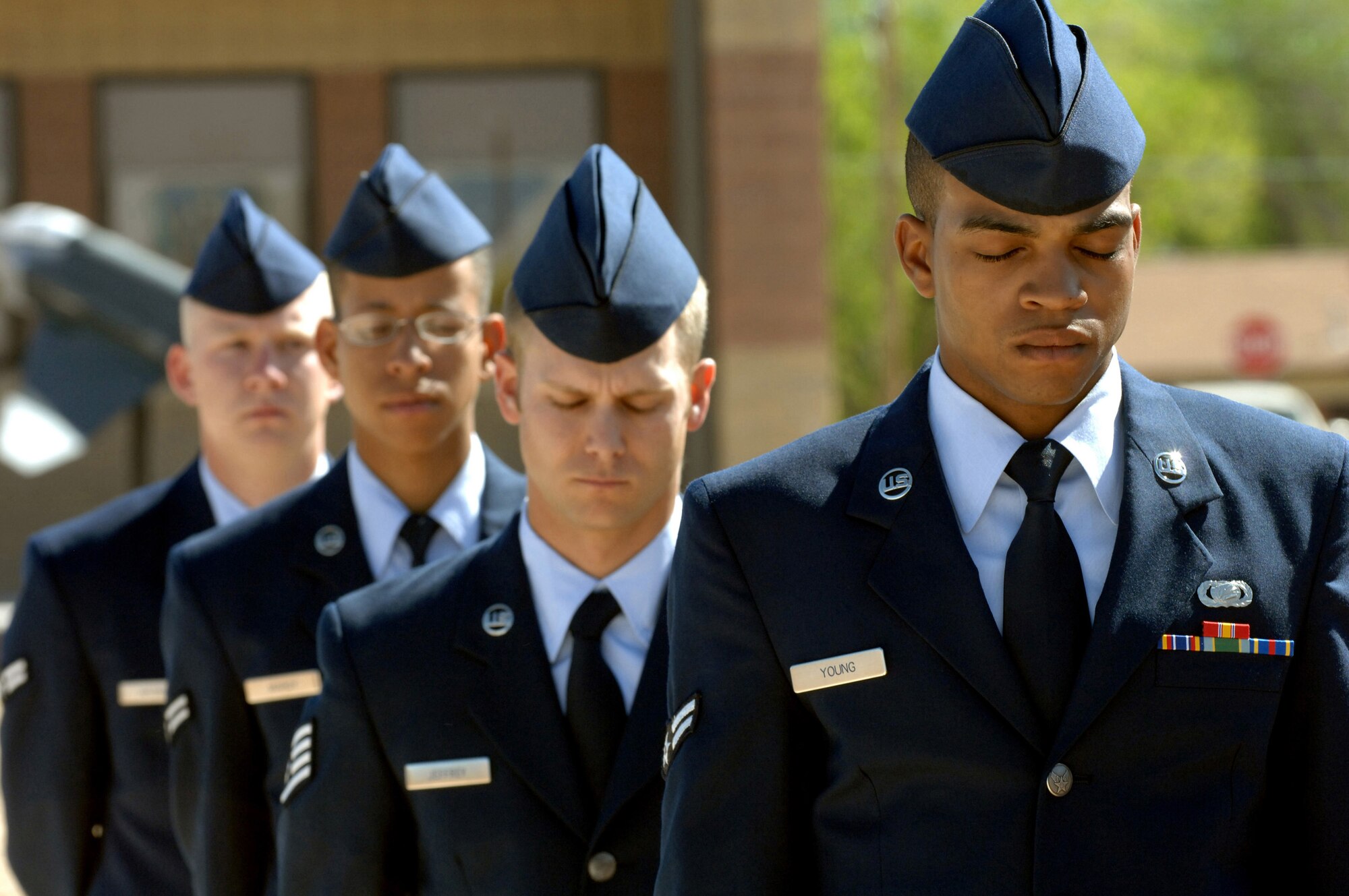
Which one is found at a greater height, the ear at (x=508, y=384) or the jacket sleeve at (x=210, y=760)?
the ear at (x=508, y=384)

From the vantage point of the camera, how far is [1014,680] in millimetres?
1942

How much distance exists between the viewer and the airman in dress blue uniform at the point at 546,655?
2752 millimetres

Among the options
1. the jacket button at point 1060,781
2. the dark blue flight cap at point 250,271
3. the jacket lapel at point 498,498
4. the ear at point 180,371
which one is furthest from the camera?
the ear at point 180,371

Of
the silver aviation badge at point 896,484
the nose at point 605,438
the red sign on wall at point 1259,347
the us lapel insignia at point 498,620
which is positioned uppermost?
the red sign on wall at point 1259,347

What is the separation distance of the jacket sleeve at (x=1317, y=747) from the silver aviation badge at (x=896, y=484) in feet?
1.52

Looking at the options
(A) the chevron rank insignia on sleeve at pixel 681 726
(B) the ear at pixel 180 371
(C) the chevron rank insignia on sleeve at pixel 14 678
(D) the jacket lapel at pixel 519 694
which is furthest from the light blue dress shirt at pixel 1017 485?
(B) the ear at pixel 180 371

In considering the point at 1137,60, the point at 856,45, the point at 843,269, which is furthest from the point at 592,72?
the point at 1137,60

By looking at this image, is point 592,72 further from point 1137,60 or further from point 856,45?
point 1137,60

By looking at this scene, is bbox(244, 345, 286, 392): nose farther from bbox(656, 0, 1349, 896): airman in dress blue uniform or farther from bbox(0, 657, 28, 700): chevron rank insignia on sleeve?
bbox(656, 0, 1349, 896): airman in dress blue uniform

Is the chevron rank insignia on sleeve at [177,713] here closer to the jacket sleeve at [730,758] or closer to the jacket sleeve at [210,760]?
the jacket sleeve at [210,760]

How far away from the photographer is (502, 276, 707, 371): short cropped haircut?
3039mm

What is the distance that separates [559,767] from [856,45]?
143ft

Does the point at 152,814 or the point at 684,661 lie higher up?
the point at 684,661

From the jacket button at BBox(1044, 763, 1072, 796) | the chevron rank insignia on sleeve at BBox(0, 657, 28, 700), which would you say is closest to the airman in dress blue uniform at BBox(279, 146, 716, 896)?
the jacket button at BBox(1044, 763, 1072, 796)
